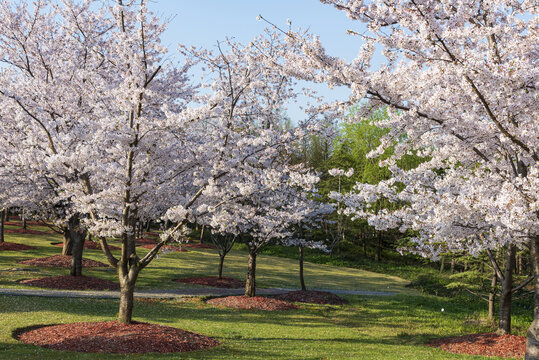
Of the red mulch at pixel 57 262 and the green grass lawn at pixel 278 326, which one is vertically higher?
the red mulch at pixel 57 262

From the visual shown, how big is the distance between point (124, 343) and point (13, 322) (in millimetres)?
4304

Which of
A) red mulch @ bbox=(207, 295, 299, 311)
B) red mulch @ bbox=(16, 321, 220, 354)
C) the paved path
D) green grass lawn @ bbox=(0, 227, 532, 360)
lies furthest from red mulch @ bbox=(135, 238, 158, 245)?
red mulch @ bbox=(16, 321, 220, 354)

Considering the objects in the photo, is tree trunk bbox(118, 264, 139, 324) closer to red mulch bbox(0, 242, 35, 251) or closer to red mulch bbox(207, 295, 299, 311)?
red mulch bbox(207, 295, 299, 311)

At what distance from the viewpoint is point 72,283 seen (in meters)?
19.9

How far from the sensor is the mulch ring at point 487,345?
12.2 m

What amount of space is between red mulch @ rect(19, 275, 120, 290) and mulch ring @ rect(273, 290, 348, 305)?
323 inches

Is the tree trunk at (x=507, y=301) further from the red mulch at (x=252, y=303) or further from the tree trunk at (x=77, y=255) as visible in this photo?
the tree trunk at (x=77, y=255)

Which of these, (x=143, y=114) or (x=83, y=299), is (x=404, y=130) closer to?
(x=143, y=114)

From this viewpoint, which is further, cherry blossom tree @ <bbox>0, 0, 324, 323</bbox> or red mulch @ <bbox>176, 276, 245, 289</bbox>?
red mulch @ <bbox>176, 276, 245, 289</bbox>

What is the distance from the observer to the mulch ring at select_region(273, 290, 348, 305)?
854 inches

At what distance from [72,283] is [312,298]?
11370mm

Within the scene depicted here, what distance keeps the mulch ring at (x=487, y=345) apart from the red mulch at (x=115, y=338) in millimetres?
7218

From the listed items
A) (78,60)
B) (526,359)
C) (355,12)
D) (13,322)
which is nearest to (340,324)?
(526,359)

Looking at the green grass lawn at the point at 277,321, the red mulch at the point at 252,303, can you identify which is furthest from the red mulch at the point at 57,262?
the red mulch at the point at 252,303
